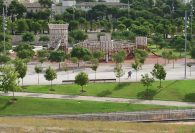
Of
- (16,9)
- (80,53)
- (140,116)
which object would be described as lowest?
(140,116)

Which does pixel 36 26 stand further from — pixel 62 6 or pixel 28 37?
pixel 62 6

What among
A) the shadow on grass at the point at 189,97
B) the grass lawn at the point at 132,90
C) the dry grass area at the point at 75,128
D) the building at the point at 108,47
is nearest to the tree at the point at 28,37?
the building at the point at 108,47

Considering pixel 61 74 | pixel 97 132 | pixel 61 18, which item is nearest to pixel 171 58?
pixel 61 74

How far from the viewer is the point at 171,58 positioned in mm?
66750

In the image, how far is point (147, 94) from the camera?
48906 mm

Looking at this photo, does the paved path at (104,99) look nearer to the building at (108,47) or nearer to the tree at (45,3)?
the building at (108,47)

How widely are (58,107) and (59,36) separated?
33.5m

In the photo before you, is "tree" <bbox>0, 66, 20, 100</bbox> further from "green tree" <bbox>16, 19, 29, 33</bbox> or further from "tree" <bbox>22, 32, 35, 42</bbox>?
"green tree" <bbox>16, 19, 29, 33</bbox>

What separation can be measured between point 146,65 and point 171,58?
3544mm

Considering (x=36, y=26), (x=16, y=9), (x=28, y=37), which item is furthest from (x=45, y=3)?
(x=28, y=37)

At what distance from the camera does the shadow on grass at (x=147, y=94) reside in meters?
48.3

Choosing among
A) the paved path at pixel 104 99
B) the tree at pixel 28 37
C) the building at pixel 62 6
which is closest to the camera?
the paved path at pixel 104 99

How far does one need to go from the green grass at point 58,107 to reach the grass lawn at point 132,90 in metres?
3.59

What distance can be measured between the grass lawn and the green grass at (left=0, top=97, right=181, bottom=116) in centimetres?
359
